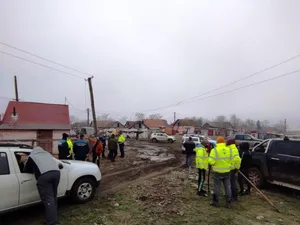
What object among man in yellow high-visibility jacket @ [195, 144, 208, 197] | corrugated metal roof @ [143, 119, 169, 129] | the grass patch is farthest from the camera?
corrugated metal roof @ [143, 119, 169, 129]

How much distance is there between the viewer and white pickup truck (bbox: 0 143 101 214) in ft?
15.3

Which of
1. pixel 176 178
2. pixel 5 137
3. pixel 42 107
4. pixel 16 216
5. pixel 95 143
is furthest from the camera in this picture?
pixel 42 107

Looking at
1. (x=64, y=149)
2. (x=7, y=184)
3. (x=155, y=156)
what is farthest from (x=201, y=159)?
(x=155, y=156)

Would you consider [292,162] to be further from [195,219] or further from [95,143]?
[95,143]

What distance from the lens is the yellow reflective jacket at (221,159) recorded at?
6.19 metres

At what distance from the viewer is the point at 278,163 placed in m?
7.70

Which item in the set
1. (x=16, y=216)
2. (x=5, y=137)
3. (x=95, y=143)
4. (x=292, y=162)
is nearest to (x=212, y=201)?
(x=292, y=162)

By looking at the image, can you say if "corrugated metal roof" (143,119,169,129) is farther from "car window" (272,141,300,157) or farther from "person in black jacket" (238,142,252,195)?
"car window" (272,141,300,157)

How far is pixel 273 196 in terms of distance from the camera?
7457 mm

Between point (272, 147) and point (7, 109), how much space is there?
2209cm

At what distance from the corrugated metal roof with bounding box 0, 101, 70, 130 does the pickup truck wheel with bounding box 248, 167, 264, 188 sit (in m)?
17.4

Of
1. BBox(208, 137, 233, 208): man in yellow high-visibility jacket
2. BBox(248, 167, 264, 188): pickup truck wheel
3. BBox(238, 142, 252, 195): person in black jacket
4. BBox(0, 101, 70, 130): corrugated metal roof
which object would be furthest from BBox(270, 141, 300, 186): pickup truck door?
BBox(0, 101, 70, 130): corrugated metal roof

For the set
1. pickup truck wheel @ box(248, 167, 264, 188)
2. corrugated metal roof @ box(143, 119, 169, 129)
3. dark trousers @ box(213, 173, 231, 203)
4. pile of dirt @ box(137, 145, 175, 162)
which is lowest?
pile of dirt @ box(137, 145, 175, 162)

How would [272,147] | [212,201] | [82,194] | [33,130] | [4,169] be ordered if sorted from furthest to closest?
[33,130] → [272,147] → [212,201] → [82,194] → [4,169]
